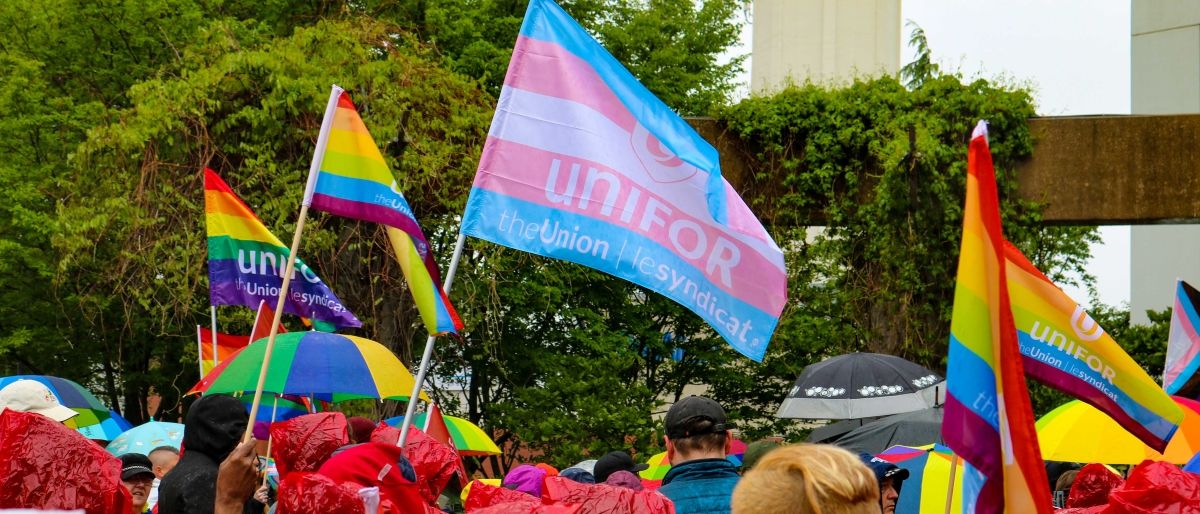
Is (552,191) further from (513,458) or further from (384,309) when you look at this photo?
(513,458)

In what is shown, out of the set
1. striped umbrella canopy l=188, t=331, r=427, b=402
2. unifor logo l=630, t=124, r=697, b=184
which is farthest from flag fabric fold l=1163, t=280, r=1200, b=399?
striped umbrella canopy l=188, t=331, r=427, b=402

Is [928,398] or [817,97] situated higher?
[817,97]

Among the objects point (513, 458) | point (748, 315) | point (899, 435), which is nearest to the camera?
point (748, 315)

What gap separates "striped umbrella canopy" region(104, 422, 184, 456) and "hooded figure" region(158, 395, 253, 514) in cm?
529

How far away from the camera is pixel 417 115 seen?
16344 millimetres

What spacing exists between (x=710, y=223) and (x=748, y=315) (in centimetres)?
43

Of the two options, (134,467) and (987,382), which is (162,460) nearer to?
(134,467)

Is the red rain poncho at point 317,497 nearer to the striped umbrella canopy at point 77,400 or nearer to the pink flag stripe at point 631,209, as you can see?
the pink flag stripe at point 631,209

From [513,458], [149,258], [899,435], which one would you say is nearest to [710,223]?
[899,435]

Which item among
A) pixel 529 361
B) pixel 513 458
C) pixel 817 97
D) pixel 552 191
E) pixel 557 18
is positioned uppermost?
pixel 817 97

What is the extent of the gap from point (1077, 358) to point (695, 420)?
174cm

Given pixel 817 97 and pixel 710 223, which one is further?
pixel 817 97

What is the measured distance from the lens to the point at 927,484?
7746 mm

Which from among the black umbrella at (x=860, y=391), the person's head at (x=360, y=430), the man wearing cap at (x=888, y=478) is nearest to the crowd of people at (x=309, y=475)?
the person's head at (x=360, y=430)
